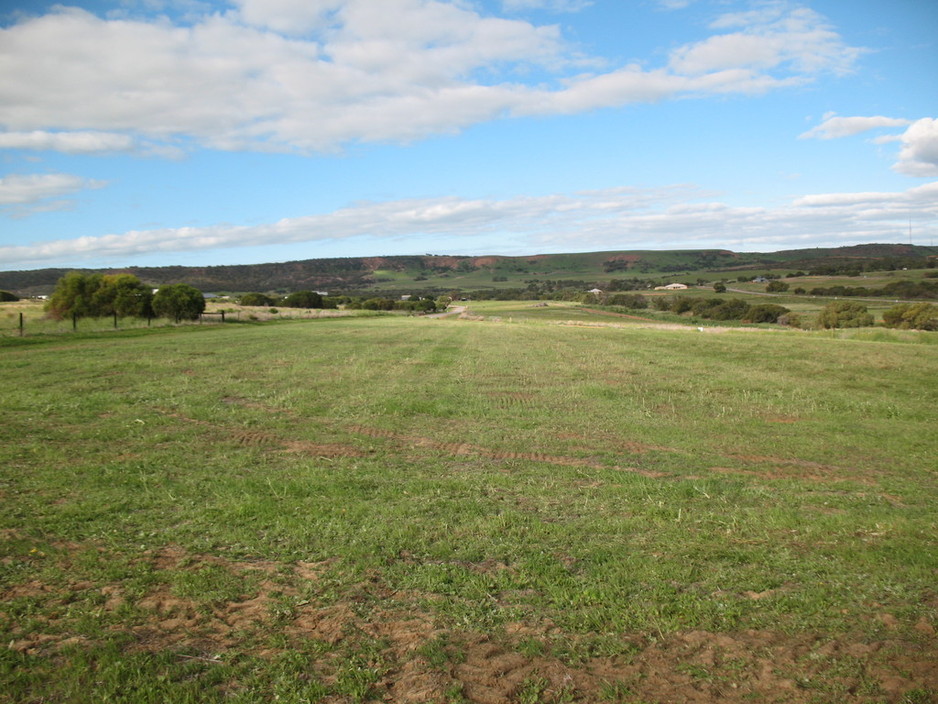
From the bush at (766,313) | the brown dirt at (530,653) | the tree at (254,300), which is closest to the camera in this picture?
the brown dirt at (530,653)

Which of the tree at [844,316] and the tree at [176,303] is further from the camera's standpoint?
the tree at [844,316]

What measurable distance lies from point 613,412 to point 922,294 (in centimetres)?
8064

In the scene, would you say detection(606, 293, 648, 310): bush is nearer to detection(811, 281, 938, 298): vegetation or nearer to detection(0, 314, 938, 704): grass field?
detection(811, 281, 938, 298): vegetation

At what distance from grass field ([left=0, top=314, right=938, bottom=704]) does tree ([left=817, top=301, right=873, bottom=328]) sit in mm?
44431

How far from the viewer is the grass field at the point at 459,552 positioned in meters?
4.20

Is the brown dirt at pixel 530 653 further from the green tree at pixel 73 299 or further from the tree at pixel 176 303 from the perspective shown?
the tree at pixel 176 303

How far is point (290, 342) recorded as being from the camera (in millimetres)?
29500

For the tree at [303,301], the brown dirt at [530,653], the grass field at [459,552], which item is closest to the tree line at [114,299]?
the grass field at [459,552]

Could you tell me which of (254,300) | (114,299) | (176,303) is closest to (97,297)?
(114,299)

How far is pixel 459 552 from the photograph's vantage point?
621cm

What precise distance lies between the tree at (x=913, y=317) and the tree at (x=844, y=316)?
5.88ft

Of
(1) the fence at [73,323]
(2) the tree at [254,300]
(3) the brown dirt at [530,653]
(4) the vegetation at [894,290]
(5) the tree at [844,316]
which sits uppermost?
(2) the tree at [254,300]

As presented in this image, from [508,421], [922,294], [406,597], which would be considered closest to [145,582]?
[406,597]

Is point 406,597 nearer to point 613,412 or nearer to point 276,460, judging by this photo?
point 276,460
